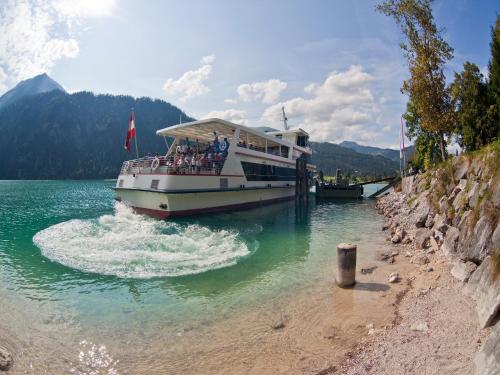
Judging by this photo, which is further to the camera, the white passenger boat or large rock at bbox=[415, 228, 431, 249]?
Answer: the white passenger boat

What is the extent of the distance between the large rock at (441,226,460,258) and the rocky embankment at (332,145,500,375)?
0.12 ft

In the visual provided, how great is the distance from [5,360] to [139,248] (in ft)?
22.7

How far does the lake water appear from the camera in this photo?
557cm

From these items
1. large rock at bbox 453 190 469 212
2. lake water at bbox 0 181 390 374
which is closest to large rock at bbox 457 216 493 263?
large rock at bbox 453 190 469 212

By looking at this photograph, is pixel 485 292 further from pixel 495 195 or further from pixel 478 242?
pixel 495 195

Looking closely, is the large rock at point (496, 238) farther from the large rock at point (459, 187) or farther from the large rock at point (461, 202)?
the large rock at point (459, 187)

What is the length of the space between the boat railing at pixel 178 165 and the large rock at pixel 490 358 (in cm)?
1756

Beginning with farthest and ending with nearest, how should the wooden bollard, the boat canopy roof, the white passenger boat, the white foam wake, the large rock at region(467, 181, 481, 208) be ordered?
the boat canopy roof → the white passenger boat → the white foam wake → the large rock at region(467, 181, 481, 208) → the wooden bollard

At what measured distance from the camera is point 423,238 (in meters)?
11.5

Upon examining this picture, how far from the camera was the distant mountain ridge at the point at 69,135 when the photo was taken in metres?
161

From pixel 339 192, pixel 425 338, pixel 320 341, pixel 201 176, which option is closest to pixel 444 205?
pixel 425 338

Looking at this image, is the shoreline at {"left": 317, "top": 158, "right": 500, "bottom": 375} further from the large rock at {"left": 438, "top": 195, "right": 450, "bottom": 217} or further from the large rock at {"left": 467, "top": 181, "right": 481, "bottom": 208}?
the large rock at {"left": 438, "top": 195, "right": 450, "bottom": 217}

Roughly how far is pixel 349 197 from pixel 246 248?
28.2 meters

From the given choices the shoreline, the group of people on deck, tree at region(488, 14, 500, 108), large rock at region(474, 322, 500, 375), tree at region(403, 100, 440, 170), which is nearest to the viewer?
large rock at region(474, 322, 500, 375)
